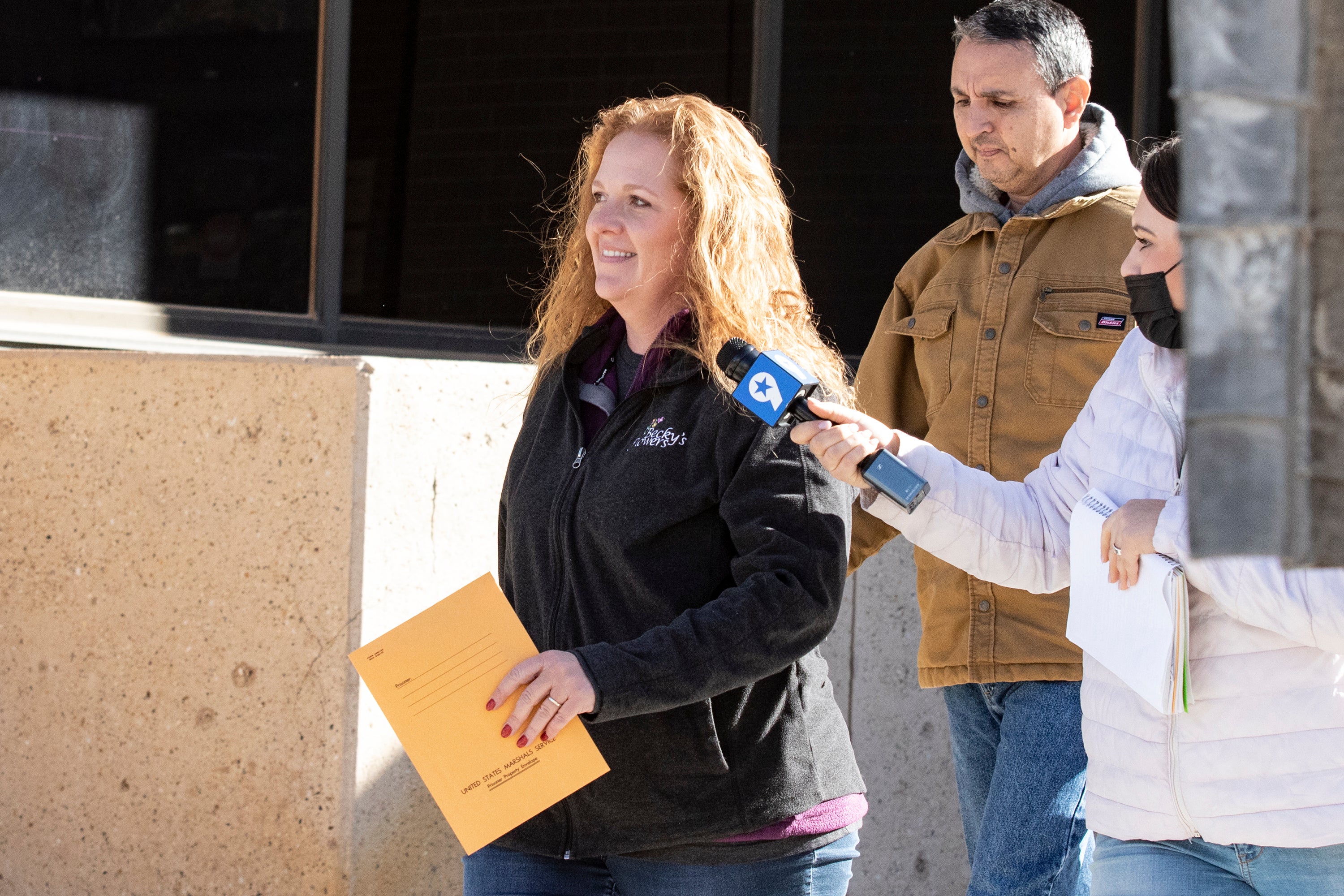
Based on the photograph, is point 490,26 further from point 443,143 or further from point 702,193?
point 702,193

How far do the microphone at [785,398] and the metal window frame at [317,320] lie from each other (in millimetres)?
2303

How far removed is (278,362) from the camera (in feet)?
10.8

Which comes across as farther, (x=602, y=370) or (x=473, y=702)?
(x=602, y=370)

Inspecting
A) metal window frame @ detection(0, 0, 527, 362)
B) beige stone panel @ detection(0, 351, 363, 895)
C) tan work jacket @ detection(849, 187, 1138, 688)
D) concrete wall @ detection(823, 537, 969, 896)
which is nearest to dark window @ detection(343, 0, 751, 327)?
metal window frame @ detection(0, 0, 527, 362)

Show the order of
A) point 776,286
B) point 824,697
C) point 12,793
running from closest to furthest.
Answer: point 824,697 < point 776,286 < point 12,793

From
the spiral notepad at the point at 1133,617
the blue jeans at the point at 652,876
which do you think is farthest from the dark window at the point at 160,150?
the spiral notepad at the point at 1133,617

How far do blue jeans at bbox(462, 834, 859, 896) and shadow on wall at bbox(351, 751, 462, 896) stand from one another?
989mm

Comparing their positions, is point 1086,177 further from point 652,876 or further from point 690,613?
point 652,876

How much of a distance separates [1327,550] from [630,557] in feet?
5.05

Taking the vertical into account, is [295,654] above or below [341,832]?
above

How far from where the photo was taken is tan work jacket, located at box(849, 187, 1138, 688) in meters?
2.91

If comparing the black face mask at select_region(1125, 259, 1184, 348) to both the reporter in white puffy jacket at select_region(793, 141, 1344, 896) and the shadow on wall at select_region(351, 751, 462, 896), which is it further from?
the shadow on wall at select_region(351, 751, 462, 896)

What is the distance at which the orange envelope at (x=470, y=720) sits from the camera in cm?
210

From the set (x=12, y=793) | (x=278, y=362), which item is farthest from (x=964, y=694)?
(x=12, y=793)
